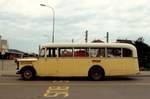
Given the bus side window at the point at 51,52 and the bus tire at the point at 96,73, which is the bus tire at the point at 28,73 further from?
the bus tire at the point at 96,73

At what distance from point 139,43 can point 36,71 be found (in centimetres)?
2307

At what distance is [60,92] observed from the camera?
2061 centimetres

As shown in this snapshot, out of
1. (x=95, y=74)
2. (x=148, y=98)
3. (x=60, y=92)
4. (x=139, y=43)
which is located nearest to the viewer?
(x=148, y=98)

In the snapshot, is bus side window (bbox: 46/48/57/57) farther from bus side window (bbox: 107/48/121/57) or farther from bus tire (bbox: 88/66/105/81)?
bus side window (bbox: 107/48/121/57)

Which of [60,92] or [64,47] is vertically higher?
[64,47]

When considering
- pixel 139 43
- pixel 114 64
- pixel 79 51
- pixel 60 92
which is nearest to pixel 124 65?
pixel 114 64

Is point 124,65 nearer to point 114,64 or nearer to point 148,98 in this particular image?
point 114,64

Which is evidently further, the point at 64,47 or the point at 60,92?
the point at 64,47

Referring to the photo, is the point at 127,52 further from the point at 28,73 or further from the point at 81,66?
the point at 28,73

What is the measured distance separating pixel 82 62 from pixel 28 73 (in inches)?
→ 133

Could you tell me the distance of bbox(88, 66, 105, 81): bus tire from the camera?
29.4 meters

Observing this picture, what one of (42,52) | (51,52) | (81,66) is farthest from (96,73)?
(42,52)

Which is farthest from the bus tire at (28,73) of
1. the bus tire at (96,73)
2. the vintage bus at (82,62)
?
the bus tire at (96,73)

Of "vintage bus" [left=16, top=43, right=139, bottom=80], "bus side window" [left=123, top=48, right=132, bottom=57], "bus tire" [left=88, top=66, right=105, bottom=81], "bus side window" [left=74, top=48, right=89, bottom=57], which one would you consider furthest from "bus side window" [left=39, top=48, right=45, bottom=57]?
"bus side window" [left=123, top=48, right=132, bottom=57]
